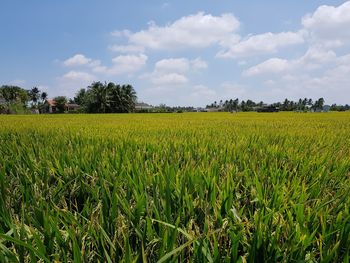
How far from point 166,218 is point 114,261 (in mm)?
262

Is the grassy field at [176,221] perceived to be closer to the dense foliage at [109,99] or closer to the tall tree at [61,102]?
the dense foliage at [109,99]

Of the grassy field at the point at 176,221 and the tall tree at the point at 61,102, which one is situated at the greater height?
the tall tree at the point at 61,102

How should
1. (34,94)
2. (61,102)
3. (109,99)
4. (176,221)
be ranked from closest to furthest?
(176,221) → (109,99) → (61,102) → (34,94)

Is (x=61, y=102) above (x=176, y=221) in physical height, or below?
above

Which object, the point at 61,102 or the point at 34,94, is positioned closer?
the point at 61,102

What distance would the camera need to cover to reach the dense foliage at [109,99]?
183 feet

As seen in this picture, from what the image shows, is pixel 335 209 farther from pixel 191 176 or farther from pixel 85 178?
pixel 85 178

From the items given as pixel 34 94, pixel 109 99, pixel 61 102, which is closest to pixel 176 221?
pixel 109 99

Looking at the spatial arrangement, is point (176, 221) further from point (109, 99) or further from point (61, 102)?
point (61, 102)

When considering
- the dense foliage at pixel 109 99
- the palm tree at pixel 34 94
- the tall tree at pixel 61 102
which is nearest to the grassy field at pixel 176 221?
the dense foliage at pixel 109 99

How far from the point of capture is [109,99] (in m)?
56.9

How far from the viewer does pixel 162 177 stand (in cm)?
149

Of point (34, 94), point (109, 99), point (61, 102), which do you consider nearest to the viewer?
point (109, 99)

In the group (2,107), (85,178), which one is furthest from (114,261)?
(2,107)
